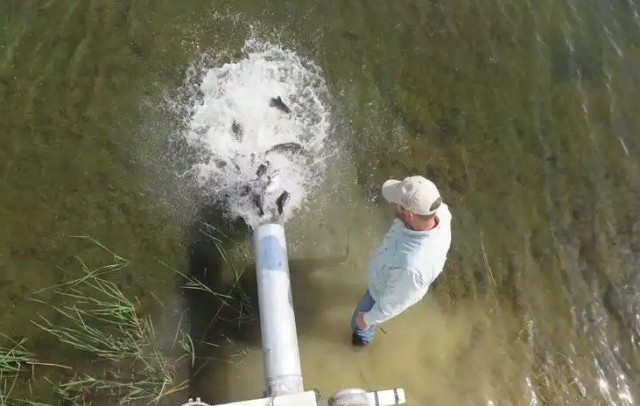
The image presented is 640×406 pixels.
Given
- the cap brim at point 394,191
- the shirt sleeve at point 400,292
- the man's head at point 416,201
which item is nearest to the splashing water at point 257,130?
the shirt sleeve at point 400,292

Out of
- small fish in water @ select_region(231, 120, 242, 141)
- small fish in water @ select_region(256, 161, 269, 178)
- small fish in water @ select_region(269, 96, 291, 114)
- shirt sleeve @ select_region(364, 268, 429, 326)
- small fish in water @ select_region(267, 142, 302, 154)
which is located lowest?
shirt sleeve @ select_region(364, 268, 429, 326)

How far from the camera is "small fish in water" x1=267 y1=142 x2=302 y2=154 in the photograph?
5.30 metres

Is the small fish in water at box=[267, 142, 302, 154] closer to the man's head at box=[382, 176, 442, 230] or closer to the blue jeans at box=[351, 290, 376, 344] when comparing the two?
the blue jeans at box=[351, 290, 376, 344]

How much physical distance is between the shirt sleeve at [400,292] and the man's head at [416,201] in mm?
301

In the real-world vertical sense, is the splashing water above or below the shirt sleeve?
above

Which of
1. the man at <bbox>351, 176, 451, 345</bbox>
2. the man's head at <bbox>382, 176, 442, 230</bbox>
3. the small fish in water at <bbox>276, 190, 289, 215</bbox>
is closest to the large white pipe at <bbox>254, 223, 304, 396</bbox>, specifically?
the small fish in water at <bbox>276, 190, 289, 215</bbox>

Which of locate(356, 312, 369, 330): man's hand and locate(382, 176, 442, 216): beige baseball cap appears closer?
locate(382, 176, 442, 216): beige baseball cap

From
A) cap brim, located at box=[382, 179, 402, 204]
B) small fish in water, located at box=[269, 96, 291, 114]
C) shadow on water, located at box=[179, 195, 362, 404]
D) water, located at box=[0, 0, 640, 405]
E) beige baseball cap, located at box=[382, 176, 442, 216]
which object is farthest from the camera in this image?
small fish in water, located at box=[269, 96, 291, 114]

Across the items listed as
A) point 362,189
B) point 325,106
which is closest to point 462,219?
point 362,189

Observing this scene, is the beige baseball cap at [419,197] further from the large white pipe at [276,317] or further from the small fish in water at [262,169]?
the small fish in water at [262,169]

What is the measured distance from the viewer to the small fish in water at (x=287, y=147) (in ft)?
17.4

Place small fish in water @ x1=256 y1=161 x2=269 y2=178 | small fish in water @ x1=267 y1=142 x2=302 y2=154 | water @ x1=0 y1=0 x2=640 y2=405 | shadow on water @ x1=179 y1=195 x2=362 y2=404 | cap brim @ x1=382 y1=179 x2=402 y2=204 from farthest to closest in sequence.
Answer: small fish in water @ x1=267 y1=142 x2=302 y2=154, small fish in water @ x1=256 y1=161 x2=269 y2=178, water @ x1=0 y1=0 x2=640 y2=405, shadow on water @ x1=179 y1=195 x2=362 y2=404, cap brim @ x1=382 y1=179 x2=402 y2=204

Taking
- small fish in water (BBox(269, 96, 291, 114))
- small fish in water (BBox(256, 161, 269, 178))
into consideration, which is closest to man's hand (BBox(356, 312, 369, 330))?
small fish in water (BBox(256, 161, 269, 178))

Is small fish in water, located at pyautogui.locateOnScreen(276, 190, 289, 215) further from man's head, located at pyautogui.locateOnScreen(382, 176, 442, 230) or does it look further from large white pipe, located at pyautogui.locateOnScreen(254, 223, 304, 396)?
man's head, located at pyautogui.locateOnScreen(382, 176, 442, 230)
